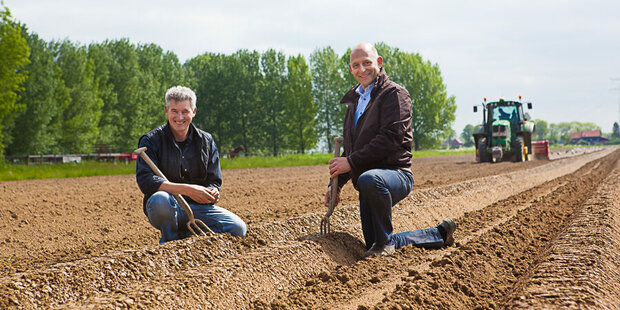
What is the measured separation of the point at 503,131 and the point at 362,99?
64.2 feet

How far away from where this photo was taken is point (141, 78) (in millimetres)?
43250

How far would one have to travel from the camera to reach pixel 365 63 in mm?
4371

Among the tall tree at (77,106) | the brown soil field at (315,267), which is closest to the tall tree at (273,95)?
the tall tree at (77,106)

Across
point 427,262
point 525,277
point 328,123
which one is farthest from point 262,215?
point 328,123

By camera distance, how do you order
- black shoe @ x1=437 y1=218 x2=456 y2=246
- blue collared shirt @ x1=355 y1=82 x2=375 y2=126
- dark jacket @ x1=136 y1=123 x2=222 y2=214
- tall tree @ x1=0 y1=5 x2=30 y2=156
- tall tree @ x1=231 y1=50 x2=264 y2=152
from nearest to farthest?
dark jacket @ x1=136 y1=123 x2=222 y2=214
blue collared shirt @ x1=355 y1=82 x2=375 y2=126
black shoe @ x1=437 y1=218 x2=456 y2=246
tall tree @ x1=0 y1=5 x2=30 y2=156
tall tree @ x1=231 y1=50 x2=264 y2=152

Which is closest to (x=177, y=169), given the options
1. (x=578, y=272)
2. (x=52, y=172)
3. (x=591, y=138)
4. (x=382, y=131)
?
(x=382, y=131)

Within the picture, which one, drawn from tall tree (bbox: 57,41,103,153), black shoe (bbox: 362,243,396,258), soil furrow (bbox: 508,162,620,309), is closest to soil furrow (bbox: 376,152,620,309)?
soil furrow (bbox: 508,162,620,309)

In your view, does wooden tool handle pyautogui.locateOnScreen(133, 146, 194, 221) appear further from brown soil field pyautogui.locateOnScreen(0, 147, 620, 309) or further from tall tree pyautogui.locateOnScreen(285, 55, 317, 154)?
tall tree pyautogui.locateOnScreen(285, 55, 317, 154)

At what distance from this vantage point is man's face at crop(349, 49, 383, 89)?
436 cm

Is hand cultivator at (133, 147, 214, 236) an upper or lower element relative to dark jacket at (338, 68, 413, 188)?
lower

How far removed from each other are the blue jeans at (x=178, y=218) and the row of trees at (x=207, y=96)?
30.4 meters

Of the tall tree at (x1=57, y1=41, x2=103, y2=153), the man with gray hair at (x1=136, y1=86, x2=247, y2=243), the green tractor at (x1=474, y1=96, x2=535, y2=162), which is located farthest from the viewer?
the tall tree at (x1=57, y1=41, x2=103, y2=153)

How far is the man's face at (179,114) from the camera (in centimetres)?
426

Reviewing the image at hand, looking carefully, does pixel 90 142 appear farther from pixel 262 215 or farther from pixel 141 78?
pixel 262 215
